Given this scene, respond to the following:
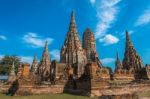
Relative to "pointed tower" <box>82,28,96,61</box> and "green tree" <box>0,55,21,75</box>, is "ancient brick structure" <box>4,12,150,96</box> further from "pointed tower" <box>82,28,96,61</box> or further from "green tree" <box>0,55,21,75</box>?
"green tree" <box>0,55,21,75</box>

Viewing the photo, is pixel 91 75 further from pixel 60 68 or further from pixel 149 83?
pixel 60 68

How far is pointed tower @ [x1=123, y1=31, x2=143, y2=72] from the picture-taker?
48331 millimetres

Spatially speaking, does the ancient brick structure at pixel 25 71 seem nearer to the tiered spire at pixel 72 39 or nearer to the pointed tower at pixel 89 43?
the tiered spire at pixel 72 39

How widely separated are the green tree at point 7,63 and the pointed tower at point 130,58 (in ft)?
111

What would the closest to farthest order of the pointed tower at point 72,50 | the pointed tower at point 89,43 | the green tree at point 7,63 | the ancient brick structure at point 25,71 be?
the ancient brick structure at point 25,71 < the pointed tower at point 72,50 < the green tree at point 7,63 < the pointed tower at point 89,43

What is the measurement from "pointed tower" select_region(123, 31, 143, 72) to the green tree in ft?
111

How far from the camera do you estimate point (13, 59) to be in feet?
206

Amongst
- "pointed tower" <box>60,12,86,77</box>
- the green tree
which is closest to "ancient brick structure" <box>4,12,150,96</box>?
"pointed tower" <box>60,12,86,77</box>

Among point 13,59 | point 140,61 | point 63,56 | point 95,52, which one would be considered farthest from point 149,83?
point 13,59

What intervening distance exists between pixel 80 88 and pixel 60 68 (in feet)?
50.9

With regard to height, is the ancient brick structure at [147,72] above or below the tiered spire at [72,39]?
below

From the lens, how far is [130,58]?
4997cm

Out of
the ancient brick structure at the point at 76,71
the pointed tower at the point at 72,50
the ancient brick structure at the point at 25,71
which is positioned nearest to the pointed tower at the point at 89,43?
the ancient brick structure at the point at 76,71

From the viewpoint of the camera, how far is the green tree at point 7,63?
5988 cm
